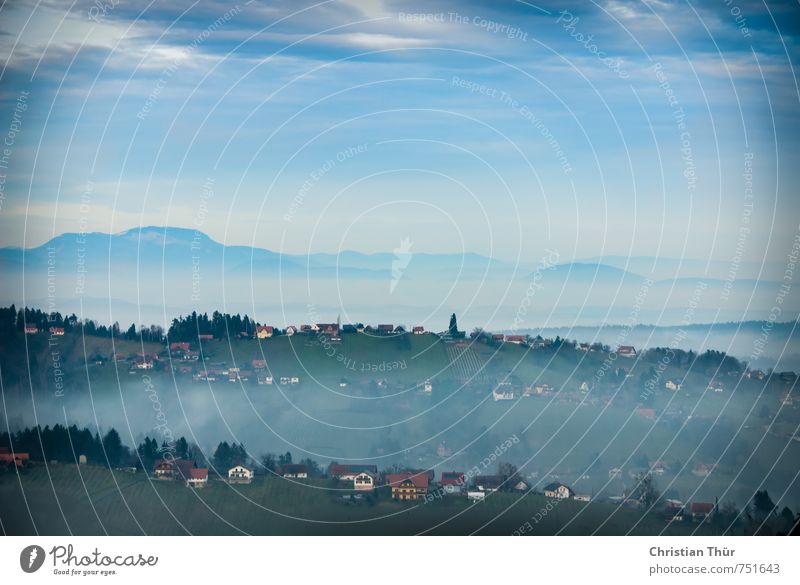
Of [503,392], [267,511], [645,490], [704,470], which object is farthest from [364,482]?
[704,470]

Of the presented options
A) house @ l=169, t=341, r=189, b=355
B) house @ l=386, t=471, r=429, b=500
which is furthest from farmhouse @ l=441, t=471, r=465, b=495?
house @ l=169, t=341, r=189, b=355

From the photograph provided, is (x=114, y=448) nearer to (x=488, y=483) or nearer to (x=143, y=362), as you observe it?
(x=143, y=362)

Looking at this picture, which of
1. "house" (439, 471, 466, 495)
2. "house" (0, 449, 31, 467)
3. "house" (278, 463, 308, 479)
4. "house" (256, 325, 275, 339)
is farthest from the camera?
"house" (256, 325, 275, 339)

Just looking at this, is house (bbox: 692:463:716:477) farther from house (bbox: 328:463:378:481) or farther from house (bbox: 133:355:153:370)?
house (bbox: 133:355:153:370)

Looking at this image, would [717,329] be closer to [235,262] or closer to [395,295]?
[395,295]

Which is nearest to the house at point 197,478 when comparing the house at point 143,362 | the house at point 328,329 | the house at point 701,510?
the house at point 143,362
